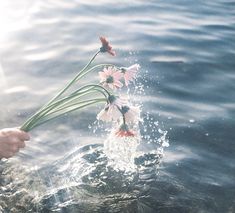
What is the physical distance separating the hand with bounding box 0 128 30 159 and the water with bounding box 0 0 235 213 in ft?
4.28

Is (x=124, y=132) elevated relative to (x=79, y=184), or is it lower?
elevated

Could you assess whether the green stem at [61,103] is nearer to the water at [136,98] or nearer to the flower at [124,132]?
the flower at [124,132]

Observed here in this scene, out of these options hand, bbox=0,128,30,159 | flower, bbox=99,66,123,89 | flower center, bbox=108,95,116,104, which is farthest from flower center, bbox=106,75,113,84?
hand, bbox=0,128,30,159

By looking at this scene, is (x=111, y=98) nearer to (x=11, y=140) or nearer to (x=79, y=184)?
(x=11, y=140)

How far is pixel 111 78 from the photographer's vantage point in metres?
5.13

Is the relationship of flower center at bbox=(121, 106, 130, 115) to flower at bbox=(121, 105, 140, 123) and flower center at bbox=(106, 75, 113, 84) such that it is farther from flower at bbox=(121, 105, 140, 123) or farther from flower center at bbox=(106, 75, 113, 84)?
flower center at bbox=(106, 75, 113, 84)

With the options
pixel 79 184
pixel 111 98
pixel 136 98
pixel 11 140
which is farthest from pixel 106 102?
pixel 136 98

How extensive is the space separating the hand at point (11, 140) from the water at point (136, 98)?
1.31m

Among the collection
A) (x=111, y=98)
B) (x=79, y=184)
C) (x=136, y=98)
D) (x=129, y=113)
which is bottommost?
(x=79, y=184)

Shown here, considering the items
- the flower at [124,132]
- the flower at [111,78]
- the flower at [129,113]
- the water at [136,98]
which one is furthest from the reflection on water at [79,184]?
the flower at [111,78]

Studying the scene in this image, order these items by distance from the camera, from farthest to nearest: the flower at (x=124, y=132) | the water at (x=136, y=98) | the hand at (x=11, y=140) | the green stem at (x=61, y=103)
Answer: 1. the water at (x=136, y=98)
2. the hand at (x=11, y=140)
3. the flower at (x=124, y=132)
4. the green stem at (x=61, y=103)

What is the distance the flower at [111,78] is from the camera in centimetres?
512

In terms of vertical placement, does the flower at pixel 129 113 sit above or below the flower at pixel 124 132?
above

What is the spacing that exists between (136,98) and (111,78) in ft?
13.0
